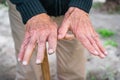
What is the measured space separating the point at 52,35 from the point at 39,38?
63 millimetres

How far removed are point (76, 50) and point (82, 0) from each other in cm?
60

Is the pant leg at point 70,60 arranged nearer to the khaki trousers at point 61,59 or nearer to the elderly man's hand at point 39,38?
the khaki trousers at point 61,59

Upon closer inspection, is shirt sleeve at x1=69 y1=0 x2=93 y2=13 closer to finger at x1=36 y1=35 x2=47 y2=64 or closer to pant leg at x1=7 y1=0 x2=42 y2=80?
finger at x1=36 y1=35 x2=47 y2=64

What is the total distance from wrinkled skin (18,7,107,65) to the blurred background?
4.90 ft

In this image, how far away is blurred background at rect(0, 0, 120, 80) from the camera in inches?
120

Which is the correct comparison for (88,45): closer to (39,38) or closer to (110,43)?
(39,38)

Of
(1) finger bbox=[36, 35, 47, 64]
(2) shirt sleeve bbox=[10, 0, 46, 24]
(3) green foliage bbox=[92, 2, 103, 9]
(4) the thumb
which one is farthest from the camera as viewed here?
(3) green foliage bbox=[92, 2, 103, 9]

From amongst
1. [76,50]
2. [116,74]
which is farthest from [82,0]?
[116,74]

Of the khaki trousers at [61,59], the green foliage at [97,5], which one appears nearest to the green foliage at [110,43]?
the khaki trousers at [61,59]

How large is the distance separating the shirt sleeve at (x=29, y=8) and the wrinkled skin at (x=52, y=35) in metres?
0.04

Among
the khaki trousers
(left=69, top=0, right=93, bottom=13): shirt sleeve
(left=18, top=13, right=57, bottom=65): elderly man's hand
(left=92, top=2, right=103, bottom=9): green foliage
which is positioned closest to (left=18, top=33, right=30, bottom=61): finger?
(left=18, top=13, right=57, bottom=65): elderly man's hand

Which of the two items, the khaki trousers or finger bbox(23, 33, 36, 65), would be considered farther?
the khaki trousers

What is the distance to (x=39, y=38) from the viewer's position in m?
1.46

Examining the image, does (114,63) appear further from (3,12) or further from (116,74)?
(3,12)
